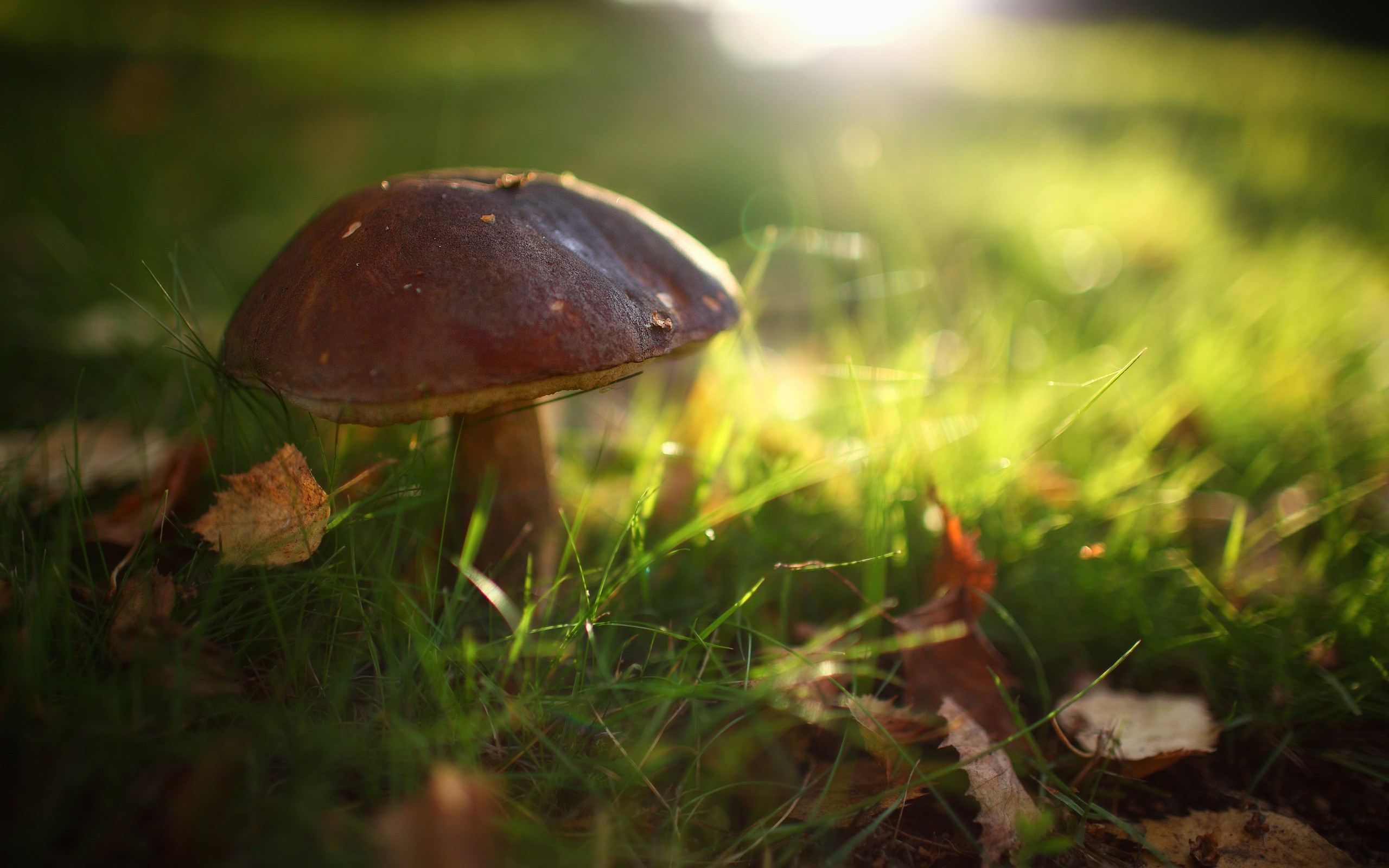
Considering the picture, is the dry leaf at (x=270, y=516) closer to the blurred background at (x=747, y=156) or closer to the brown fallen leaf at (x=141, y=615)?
the brown fallen leaf at (x=141, y=615)

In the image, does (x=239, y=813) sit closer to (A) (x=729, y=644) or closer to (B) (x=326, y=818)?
(B) (x=326, y=818)

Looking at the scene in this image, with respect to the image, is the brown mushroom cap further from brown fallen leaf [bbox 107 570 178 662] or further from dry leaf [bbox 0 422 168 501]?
dry leaf [bbox 0 422 168 501]

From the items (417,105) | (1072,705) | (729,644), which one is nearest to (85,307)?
(729,644)

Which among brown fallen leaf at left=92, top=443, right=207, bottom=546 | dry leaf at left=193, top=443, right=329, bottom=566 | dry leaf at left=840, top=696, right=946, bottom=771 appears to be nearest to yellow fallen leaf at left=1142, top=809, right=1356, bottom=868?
dry leaf at left=840, top=696, right=946, bottom=771

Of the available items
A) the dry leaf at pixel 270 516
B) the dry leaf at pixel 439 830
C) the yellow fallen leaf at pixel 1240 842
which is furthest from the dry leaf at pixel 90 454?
the yellow fallen leaf at pixel 1240 842

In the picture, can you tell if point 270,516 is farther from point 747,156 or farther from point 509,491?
point 747,156

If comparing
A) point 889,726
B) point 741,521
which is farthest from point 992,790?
point 741,521
